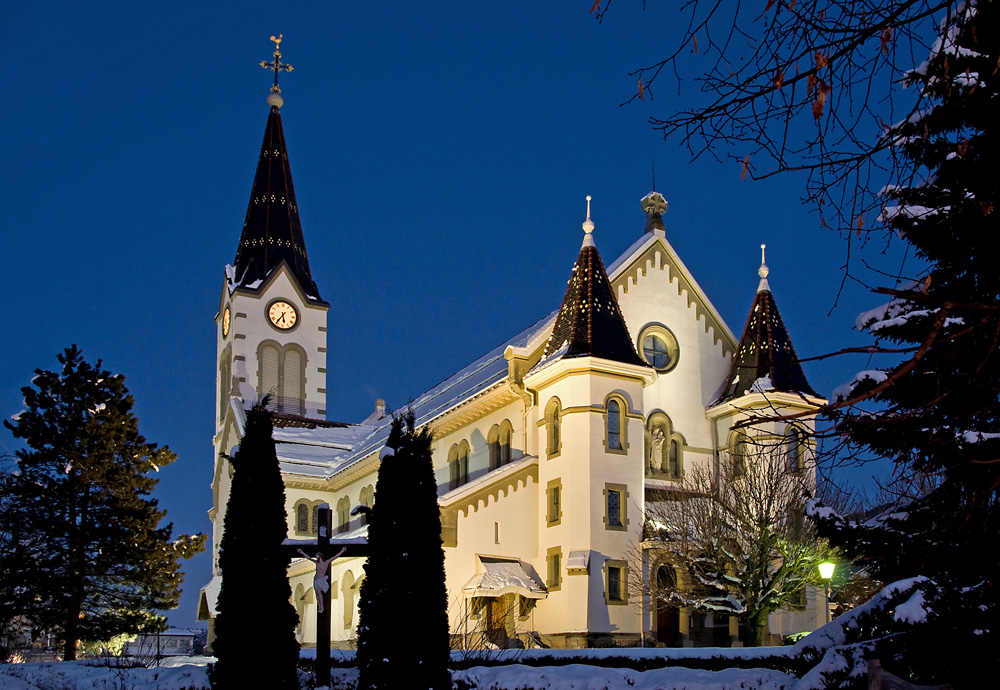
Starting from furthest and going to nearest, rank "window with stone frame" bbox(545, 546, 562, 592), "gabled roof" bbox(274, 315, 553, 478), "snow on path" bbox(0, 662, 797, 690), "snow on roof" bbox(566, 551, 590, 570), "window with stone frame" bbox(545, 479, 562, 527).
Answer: "gabled roof" bbox(274, 315, 553, 478) → "window with stone frame" bbox(545, 479, 562, 527) → "window with stone frame" bbox(545, 546, 562, 592) → "snow on roof" bbox(566, 551, 590, 570) → "snow on path" bbox(0, 662, 797, 690)

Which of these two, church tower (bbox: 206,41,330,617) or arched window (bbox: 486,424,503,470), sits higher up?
church tower (bbox: 206,41,330,617)

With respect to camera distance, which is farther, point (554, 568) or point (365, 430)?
point (365, 430)

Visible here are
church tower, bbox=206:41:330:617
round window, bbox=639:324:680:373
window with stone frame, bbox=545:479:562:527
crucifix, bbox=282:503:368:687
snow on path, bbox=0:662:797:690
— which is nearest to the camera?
snow on path, bbox=0:662:797:690

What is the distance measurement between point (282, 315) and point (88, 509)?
29.3 metres

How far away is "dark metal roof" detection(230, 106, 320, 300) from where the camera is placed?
2411 inches

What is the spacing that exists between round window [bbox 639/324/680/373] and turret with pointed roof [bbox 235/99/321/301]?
2967 cm

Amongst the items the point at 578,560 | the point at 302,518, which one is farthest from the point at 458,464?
the point at 302,518

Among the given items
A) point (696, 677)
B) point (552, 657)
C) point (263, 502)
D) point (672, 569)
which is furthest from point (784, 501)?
point (263, 502)

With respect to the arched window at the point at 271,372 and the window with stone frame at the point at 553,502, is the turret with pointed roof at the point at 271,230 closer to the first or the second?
the arched window at the point at 271,372

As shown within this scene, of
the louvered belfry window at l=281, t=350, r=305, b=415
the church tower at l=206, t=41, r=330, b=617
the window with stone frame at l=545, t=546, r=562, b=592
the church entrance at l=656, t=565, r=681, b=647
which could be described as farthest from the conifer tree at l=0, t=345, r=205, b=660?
the louvered belfry window at l=281, t=350, r=305, b=415

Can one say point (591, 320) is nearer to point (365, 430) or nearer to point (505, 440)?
point (505, 440)

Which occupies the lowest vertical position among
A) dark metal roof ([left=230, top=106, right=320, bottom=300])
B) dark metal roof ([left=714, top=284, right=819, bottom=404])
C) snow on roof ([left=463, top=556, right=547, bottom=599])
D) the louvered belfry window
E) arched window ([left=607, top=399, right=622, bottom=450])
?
snow on roof ([left=463, top=556, right=547, bottom=599])

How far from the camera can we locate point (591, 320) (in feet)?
111

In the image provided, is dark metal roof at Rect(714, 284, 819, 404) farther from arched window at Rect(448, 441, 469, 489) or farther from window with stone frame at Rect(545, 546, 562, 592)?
arched window at Rect(448, 441, 469, 489)
